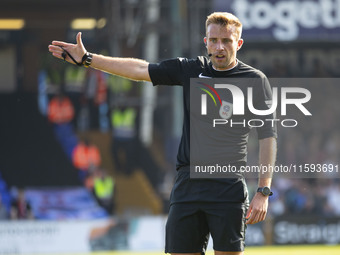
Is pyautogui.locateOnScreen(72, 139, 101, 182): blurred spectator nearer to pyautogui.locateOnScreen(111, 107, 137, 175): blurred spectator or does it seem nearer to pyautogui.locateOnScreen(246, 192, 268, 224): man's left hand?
pyautogui.locateOnScreen(111, 107, 137, 175): blurred spectator

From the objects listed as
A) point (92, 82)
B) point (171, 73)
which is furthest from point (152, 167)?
point (171, 73)

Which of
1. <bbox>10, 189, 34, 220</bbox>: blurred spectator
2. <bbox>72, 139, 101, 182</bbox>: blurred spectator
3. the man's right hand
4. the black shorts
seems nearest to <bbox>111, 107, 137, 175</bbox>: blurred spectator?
<bbox>72, 139, 101, 182</bbox>: blurred spectator

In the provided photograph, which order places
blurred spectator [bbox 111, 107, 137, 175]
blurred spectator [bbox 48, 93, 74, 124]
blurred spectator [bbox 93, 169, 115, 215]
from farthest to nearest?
blurred spectator [bbox 48, 93, 74, 124]
blurred spectator [bbox 111, 107, 137, 175]
blurred spectator [bbox 93, 169, 115, 215]

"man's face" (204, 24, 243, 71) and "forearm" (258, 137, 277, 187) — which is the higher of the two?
"man's face" (204, 24, 243, 71)

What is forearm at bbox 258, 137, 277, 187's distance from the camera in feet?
16.0

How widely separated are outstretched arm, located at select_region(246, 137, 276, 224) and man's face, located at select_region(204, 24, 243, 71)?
21.9 inches

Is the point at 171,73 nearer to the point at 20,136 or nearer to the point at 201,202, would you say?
the point at 201,202

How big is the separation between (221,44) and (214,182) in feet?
2.79

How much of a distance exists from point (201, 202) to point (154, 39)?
9307 millimetres

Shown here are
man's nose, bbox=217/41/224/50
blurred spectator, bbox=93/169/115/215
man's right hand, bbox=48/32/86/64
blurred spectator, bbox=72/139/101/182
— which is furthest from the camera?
blurred spectator, bbox=72/139/101/182

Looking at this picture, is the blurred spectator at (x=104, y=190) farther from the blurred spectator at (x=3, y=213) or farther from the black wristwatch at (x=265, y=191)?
the black wristwatch at (x=265, y=191)

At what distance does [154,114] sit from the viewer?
1493 centimetres

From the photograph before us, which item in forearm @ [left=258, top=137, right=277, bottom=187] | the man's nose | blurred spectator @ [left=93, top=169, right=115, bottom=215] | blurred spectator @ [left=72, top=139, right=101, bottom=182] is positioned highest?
the man's nose

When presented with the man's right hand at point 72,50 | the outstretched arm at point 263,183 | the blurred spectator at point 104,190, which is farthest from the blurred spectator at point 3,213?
the outstretched arm at point 263,183
